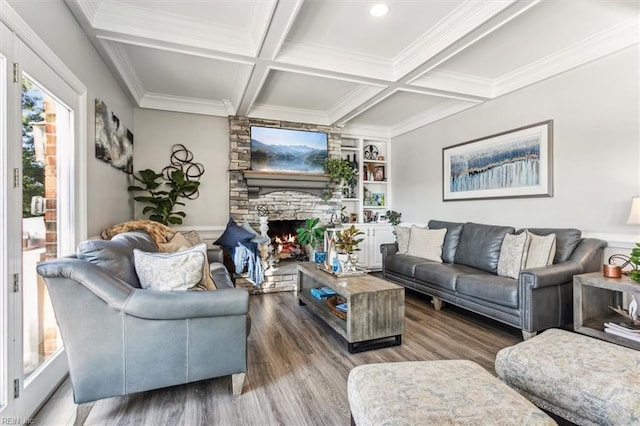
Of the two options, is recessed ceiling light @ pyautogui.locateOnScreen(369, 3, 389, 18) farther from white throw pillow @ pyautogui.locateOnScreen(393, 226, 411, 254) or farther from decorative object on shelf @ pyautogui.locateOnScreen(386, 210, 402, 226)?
decorative object on shelf @ pyautogui.locateOnScreen(386, 210, 402, 226)

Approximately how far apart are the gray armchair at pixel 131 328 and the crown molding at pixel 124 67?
197 centimetres

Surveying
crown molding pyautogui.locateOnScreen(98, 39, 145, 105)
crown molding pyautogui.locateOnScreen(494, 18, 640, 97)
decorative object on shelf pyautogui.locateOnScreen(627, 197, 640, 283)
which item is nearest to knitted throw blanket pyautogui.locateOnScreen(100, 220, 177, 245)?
crown molding pyautogui.locateOnScreen(98, 39, 145, 105)

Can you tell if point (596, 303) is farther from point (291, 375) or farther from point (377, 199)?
point (377, 199)

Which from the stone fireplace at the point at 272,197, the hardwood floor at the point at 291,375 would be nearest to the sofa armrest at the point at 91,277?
the hardwood floor at the point at 291,375

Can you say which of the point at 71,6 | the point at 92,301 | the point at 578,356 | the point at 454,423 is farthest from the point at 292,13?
the point at 578,356

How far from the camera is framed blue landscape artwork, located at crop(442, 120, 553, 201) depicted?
3.34 meters

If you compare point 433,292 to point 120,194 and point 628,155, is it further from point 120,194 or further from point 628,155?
point 120,194

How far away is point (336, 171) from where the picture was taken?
5109mm

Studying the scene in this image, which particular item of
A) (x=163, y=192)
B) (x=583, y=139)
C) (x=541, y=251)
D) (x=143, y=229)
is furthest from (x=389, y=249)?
(x=163, y=192)

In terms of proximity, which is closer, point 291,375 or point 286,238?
point 291,375

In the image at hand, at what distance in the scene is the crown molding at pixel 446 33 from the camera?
2262 mm

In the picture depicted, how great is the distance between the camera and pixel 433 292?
353 centimetres

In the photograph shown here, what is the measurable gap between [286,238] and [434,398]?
428 cm

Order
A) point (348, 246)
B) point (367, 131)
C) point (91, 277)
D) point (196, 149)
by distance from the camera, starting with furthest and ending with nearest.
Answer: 1. point (367, 131)
2. point (196, 149)
3. point (348, 246)
4. point (91, 277)
